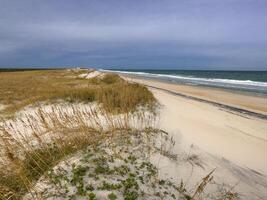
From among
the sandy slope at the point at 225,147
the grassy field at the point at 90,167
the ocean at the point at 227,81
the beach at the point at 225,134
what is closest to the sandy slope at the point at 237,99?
the beach at the point at 225,134

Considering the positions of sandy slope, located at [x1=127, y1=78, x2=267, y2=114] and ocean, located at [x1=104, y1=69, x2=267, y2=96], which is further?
ocean, located at [x1=104, y1=69, x2=267, y2=96]

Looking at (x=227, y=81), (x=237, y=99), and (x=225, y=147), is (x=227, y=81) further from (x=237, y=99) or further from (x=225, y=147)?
(x=225, y=147)

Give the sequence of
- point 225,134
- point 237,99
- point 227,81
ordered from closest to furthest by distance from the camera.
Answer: point 225,134 < point 237,99 < point 227,81

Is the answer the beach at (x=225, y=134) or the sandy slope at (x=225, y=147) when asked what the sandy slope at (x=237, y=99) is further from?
the sandy slope at (x=225, y=147)

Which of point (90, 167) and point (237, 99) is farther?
point (237, 99)

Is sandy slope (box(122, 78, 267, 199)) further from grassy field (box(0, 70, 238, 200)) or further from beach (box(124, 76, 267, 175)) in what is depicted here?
grassy field (box(0, 70, 238, 200))

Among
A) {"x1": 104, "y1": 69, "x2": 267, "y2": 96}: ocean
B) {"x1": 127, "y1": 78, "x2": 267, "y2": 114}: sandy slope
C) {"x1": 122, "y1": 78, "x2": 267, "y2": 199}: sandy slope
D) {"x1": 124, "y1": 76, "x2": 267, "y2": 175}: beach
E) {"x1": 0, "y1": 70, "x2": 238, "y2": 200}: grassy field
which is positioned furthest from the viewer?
{"x1": 104, "y1": 69, "x2": 267, "y2": 96}: ocean

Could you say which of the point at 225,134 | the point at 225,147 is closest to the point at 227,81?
the point at 225,134


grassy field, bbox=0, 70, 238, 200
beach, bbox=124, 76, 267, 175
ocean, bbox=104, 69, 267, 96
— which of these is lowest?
ocean, bbox=104, 69, 267, 96

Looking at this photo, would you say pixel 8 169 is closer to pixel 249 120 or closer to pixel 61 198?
pixel 61 198

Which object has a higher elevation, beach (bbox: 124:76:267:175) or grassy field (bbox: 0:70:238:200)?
grassy field (bbox: 0:70:238:200)

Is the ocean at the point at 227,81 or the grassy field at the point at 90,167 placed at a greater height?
the grassy field at the point at 90,167

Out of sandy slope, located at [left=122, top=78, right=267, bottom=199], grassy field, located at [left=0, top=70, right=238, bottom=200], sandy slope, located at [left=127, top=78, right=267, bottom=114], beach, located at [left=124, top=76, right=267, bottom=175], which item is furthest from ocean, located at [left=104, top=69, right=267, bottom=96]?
grassy field, located at [left=0, top=70, right=238, bottom=200]

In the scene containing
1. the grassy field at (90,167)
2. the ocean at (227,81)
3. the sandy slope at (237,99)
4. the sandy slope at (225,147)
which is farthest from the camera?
the ocean at (227,81)
